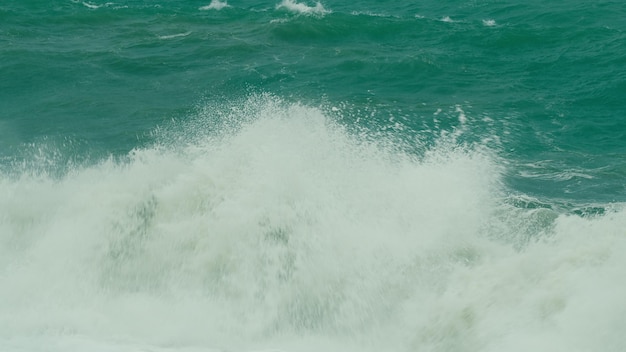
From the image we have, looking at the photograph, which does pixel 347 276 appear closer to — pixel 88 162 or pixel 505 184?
pixel 505 184

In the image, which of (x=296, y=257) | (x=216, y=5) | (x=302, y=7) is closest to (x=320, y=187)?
(x=296, y=257)

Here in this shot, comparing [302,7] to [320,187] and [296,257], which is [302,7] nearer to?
[320,187]

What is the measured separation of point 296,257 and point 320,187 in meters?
2.66

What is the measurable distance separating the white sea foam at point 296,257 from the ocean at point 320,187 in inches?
2.1

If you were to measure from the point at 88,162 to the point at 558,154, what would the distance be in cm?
1438

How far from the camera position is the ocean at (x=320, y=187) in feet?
52.5

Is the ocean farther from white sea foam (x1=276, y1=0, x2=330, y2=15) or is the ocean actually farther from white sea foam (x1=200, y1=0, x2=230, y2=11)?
white sea foam (x1=200, y1=0, x2=230, y2=11)

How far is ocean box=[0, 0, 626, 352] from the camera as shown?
1602cm

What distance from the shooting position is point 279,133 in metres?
22.6

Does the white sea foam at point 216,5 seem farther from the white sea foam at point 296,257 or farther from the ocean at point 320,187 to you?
the white sea foam at point 296,257

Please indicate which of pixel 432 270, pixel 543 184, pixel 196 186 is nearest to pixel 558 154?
pixel 543 184

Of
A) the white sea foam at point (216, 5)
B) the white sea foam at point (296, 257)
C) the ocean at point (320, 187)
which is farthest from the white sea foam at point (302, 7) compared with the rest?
the white sea foam at point (296, 257)

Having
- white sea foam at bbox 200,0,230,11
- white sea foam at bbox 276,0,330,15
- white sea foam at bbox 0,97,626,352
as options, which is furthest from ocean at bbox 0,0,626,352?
white sea foam at bbox 200,0,230,11

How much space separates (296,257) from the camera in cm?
1780
